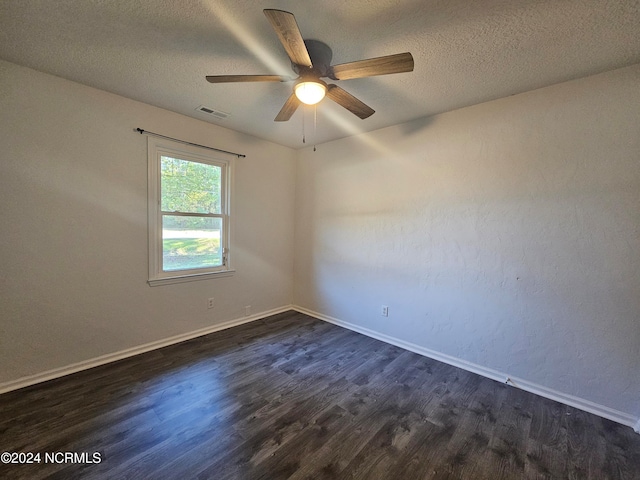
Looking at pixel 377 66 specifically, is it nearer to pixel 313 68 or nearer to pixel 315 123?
pixel 313 68

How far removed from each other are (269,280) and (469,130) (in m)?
3.13

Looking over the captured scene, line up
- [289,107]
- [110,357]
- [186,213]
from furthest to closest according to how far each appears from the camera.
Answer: [186,213]
[110,357]
[289,107]

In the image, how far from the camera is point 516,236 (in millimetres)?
2342

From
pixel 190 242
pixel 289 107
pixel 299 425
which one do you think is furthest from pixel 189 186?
pixel 299 425

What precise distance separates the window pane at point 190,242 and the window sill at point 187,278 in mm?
105

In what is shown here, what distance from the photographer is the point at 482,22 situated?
60.3 inches

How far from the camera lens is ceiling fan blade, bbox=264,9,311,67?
47.0 inches

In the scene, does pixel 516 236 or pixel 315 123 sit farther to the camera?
pixel 315 123

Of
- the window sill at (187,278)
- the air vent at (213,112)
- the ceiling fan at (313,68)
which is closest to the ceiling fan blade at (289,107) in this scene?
the ceiling fan at (313,68)

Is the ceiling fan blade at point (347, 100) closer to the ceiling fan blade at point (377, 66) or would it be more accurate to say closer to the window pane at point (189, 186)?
the ceiling fan blade at point (377, 66)

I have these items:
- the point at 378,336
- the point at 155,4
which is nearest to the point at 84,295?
the point at 155,4

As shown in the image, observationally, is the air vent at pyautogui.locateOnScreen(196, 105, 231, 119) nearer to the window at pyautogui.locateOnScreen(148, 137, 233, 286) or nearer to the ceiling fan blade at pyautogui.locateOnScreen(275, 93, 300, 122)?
the window at pyautogui.locateOnScreen(148, 137, 233, 286)

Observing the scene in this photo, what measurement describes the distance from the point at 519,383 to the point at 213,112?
158 inches

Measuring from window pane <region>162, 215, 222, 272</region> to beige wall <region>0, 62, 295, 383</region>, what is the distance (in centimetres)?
23
